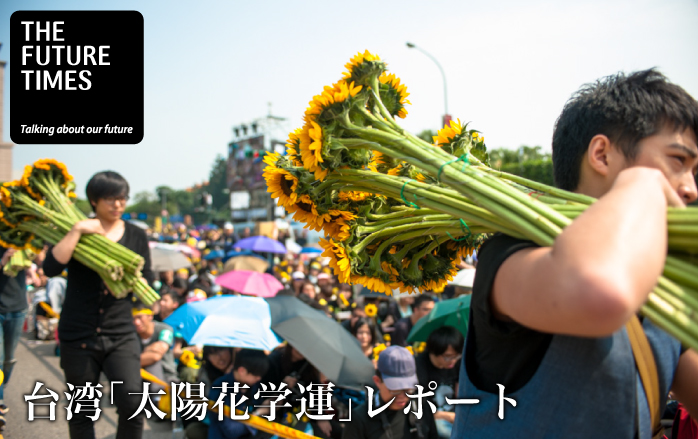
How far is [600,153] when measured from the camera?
51.9 inches

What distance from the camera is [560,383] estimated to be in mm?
1202

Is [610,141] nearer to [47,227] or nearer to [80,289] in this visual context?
[80,289]

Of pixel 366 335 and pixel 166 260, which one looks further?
pixel 166 260

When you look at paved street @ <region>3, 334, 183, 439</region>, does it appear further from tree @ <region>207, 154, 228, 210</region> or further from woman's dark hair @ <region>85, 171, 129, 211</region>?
tree @ <region>207, 154, 228, 210</region>

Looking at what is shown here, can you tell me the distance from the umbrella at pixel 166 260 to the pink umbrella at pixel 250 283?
245 centimetres

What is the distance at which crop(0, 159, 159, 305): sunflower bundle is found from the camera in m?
3.83

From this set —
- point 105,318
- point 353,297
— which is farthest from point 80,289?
point 353,297

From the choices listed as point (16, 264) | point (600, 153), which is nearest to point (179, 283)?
point (16, 264)

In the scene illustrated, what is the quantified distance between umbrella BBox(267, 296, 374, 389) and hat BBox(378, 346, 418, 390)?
2.45 feet

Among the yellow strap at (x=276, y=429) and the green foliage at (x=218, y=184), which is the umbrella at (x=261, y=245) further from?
the green foliage at (x=218, y=184)

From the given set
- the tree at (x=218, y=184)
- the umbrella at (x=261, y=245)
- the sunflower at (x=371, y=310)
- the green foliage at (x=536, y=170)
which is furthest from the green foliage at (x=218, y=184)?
the sunflower at (x=371, y=310)

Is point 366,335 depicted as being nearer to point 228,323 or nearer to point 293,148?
point 228,323

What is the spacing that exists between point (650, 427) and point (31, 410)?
4.08m

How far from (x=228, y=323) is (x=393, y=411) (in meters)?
2.17
